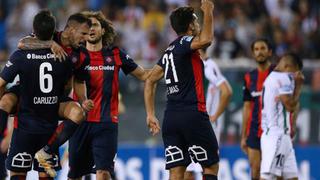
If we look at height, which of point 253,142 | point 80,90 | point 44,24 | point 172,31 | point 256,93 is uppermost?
point 172,31

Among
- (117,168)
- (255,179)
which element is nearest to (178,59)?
(255,179)

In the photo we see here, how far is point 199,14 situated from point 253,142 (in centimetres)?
723

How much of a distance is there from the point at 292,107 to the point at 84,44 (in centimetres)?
323

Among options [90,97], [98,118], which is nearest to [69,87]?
[90,97]

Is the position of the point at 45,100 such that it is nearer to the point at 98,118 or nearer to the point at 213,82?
the point at 98,118

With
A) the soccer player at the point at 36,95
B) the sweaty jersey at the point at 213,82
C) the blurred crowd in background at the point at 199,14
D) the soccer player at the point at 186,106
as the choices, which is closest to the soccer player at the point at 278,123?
the sweaty jersey at the point at 213,82

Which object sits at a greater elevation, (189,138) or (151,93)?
(151,93)

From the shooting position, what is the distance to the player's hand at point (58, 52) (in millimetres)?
12984

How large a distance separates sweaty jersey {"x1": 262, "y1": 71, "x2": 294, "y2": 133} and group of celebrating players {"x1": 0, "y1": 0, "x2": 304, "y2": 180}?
202 cm

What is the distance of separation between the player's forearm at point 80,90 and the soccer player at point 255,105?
3.63 metres

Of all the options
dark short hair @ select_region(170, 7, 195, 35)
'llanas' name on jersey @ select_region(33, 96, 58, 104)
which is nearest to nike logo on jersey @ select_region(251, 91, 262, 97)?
dark short hair @ select_region(170, 7, 195, 35)

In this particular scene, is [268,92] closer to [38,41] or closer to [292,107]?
[292,107]

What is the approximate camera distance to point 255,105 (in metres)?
16.5

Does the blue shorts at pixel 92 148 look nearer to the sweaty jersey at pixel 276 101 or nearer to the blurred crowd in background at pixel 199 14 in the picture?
the sweaty jersey at pixel 276 101
